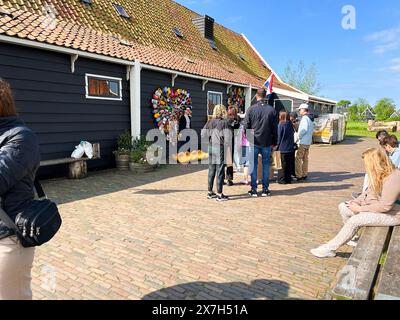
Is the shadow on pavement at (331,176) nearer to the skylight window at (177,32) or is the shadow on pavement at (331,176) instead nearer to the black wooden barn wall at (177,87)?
the black wooden barn wall at (177,87)

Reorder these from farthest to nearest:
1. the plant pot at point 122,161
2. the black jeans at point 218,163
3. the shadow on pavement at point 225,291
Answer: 1. the plant pot at point 122,161
2. the black jeans at point 218,163
3. the shadow on pavement at point 225,291

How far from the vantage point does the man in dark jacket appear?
19.8 ft

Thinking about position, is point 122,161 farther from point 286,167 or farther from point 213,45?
point 213,45

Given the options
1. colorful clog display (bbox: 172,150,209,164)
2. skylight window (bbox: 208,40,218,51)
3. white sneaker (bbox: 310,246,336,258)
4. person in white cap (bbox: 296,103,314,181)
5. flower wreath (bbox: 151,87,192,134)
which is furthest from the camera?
skylight window (bbox: 208,40,218,51)

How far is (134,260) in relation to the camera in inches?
135

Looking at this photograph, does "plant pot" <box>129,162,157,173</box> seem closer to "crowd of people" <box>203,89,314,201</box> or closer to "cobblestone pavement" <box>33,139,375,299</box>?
"cobblestone pavement" <box>33,139,375,299</box>

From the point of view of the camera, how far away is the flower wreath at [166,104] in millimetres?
10305

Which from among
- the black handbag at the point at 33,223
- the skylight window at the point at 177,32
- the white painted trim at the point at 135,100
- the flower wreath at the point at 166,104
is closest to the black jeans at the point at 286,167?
the white painted trim at the point at 135,100

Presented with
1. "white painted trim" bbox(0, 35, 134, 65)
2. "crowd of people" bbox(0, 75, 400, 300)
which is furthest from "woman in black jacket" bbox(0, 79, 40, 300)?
"white painted trim" bbox(0, 35, 134, 65)

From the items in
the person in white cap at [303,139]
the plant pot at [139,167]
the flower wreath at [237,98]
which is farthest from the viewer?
the flower wreath at [237,98]

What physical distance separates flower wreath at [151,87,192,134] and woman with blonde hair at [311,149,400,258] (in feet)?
25.5

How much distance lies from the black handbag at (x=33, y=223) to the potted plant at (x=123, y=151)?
6971 mm

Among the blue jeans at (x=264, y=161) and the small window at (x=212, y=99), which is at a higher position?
the small window at (x=212, y=99)
